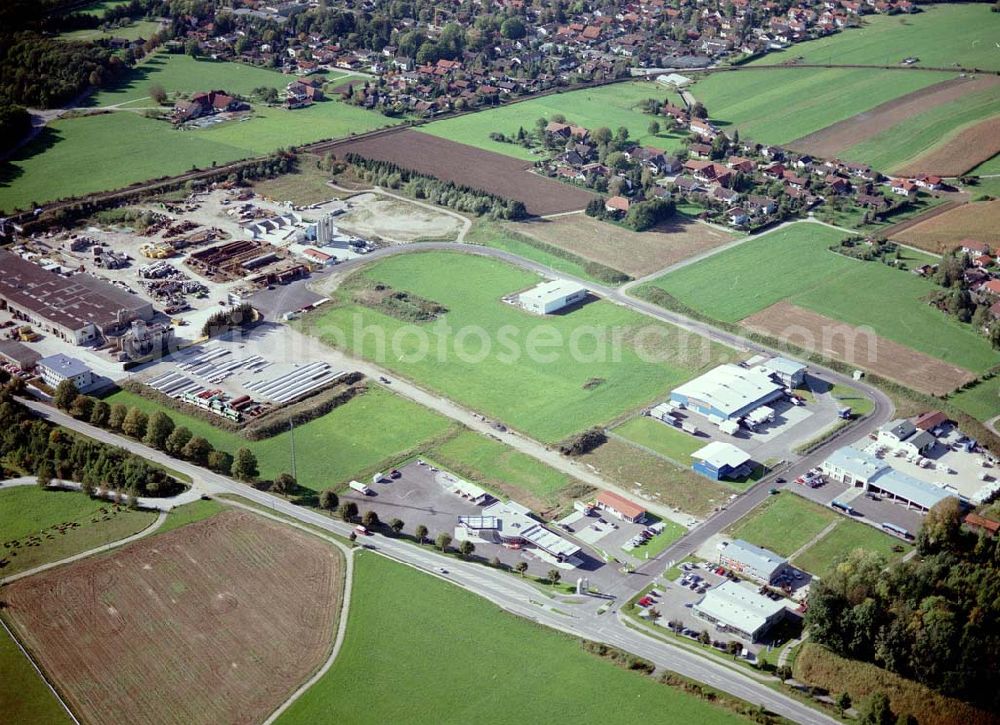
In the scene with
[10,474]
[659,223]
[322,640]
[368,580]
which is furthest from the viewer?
[659,223]

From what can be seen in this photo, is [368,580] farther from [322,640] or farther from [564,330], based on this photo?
[564,330]

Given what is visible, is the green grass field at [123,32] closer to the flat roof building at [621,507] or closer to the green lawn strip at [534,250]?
the green lawn strip at [534,250]

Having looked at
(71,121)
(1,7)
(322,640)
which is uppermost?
(1,7)

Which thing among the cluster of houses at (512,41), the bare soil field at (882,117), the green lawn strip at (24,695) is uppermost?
the cluster of houses at (512,41)

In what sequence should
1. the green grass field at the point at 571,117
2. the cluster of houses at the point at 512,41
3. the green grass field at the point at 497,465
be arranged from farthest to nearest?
1. the cluster of houses at the point at 512,41
2. the green grass field at the point at 571,117
3. the green grass field at the point at 497,465

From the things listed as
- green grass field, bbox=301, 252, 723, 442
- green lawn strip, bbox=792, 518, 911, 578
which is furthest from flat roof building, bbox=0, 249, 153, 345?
green lawn strip, bbox=792, 518, 911, 578

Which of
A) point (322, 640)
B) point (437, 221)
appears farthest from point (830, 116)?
point (322, 640)


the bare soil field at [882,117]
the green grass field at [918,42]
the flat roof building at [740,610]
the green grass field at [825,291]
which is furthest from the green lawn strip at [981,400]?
the green grass field at [918,42]

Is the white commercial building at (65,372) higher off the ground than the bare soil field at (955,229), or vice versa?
the bare soil field at (955,229)
